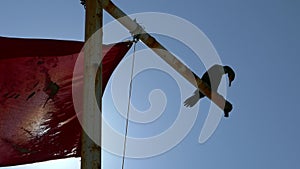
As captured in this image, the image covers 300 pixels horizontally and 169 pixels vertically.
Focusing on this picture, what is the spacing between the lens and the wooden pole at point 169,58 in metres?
6.79

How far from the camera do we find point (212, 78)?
706 cm

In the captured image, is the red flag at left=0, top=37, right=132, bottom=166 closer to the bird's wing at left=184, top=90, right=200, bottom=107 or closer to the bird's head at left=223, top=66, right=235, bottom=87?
the bird's wing at left=184, top=90, right=200, bottom=107

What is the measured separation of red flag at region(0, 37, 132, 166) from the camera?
807cm

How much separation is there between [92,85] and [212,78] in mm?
1730

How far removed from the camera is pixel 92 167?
5.65 metres

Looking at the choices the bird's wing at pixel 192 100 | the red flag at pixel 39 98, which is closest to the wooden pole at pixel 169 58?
the bird's wing at pixel 192 100

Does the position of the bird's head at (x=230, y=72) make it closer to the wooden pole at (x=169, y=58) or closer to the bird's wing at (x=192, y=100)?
the wooden pole at (x=169, y=58)

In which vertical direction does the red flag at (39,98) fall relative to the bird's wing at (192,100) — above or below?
above

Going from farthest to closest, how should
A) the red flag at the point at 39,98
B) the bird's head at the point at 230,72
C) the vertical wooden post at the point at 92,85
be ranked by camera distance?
the red flag at the point at 39,98 → the bird's head at the point at 230,72 → the vertical wooden post at the point at 92,85

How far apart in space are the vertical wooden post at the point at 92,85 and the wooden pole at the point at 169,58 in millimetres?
339

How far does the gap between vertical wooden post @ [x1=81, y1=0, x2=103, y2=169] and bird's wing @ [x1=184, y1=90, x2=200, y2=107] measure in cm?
132

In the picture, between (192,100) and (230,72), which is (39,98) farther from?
(230,72)

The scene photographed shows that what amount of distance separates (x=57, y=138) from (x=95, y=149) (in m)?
2.42

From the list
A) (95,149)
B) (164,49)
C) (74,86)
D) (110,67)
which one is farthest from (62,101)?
(95,149)
